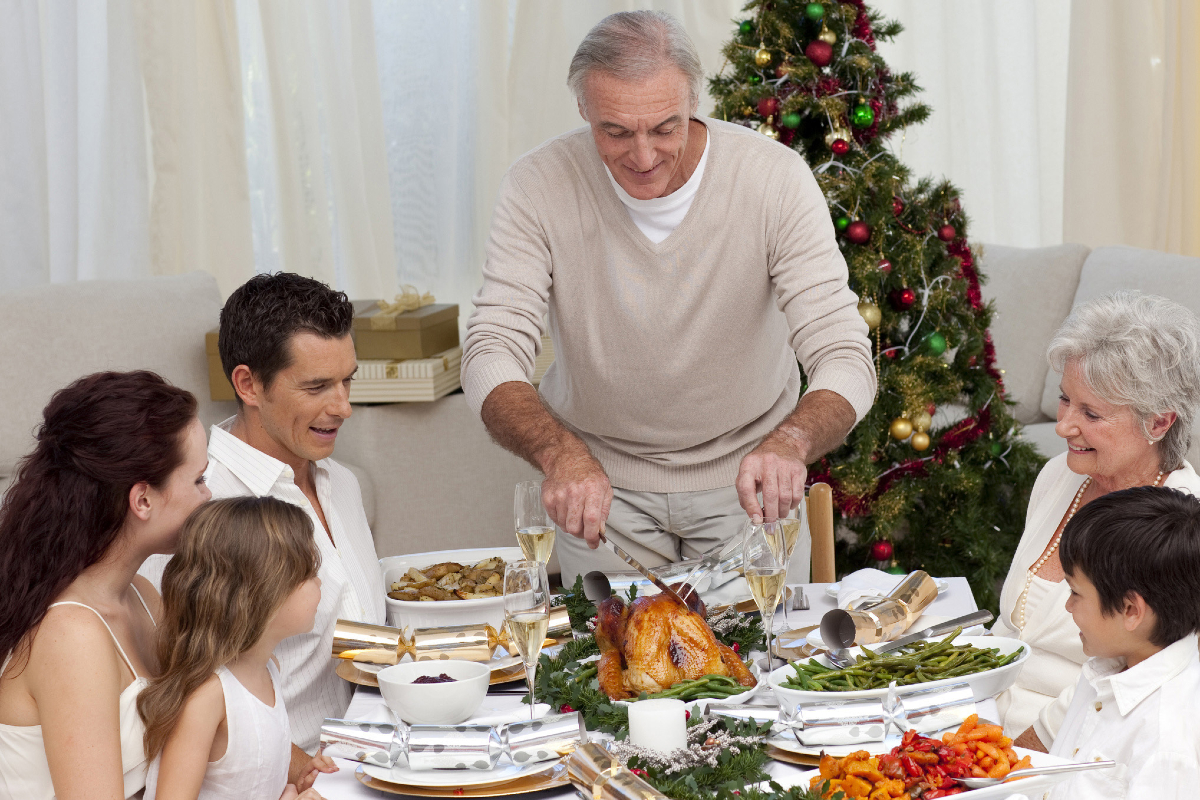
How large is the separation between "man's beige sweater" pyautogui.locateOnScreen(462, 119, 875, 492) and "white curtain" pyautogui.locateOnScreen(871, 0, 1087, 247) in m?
2.70

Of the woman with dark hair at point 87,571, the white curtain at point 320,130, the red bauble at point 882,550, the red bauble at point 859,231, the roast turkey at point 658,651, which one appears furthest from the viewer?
the white curtain at point 320,130

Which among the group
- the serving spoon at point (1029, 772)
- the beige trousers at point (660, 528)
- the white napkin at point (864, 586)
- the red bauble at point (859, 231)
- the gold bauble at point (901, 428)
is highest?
the red bauble at point (859, 231)

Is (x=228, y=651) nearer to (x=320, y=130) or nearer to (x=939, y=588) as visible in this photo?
(x=939, y=588)

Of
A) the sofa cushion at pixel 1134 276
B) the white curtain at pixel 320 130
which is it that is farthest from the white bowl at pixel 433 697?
the white curtain at pixel 320 130

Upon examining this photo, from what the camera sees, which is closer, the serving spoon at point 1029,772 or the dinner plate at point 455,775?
the serving spoon at point 1029,772

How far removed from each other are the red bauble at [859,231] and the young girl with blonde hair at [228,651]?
2202 millimetres

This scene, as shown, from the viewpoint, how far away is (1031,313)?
4.42 meters

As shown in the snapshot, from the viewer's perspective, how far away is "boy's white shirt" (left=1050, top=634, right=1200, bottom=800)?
1.40 metres

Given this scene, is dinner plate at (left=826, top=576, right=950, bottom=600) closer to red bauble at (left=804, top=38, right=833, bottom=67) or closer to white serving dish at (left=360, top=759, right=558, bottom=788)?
white serving dish at (left=360, top=759, right=558, bottom=788)

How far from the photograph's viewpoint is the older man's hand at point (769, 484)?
177cm

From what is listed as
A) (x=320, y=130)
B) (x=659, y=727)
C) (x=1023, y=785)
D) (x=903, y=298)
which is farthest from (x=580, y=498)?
(x=320, y=130)

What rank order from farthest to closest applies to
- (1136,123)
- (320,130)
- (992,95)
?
(992,95) → (1136,123) → (320,130)

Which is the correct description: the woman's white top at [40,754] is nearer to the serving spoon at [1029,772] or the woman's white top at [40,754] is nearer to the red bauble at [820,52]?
the serving spoon at [1029,772]

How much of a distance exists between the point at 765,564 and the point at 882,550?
6.95ft
